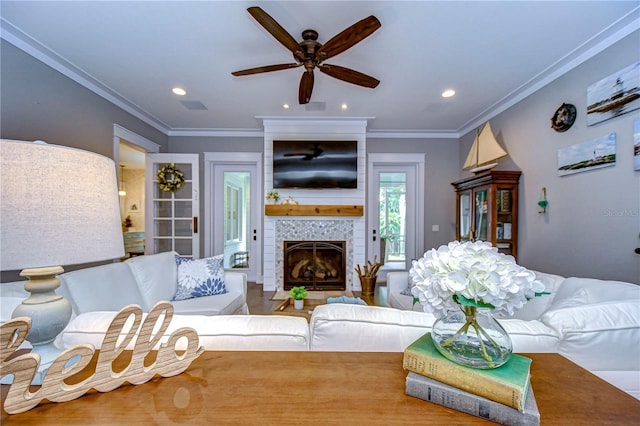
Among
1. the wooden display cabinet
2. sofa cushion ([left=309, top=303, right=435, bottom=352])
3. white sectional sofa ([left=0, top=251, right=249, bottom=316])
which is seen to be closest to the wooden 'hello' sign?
sofa cushion ([left=309, top=303, right=435, bottom=352])

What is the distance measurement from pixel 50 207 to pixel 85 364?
40cm

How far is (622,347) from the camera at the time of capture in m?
0.97

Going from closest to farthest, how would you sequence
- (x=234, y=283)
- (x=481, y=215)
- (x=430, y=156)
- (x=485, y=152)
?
(x=234, y=283), (x=481, y=215), (x=485, y=152), (x=430, y=156)

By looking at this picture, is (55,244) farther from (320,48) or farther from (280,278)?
(280,278)

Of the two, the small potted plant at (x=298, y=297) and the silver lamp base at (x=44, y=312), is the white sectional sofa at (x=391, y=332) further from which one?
the small potted plant at (x=298, y=297)

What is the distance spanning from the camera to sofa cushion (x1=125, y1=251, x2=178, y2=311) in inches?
85.3

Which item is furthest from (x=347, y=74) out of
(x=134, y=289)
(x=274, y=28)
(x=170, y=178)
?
(x=170, y=178)

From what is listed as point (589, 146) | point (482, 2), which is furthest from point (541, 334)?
point (589, 146)

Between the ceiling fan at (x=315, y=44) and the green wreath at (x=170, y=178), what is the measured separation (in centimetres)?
252

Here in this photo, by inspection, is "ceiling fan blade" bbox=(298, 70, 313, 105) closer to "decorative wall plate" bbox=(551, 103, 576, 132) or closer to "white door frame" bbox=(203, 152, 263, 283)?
"white door frame" bbox=(203, 152, 263, 283)

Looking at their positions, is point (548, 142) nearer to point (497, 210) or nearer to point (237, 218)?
point (497, 210)

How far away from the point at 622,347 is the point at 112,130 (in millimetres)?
4519

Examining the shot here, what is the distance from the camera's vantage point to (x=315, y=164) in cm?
406

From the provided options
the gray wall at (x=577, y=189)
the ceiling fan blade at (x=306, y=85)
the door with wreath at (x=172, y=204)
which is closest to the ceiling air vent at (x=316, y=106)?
the ceiling fan blade at (x=306, y=85)
